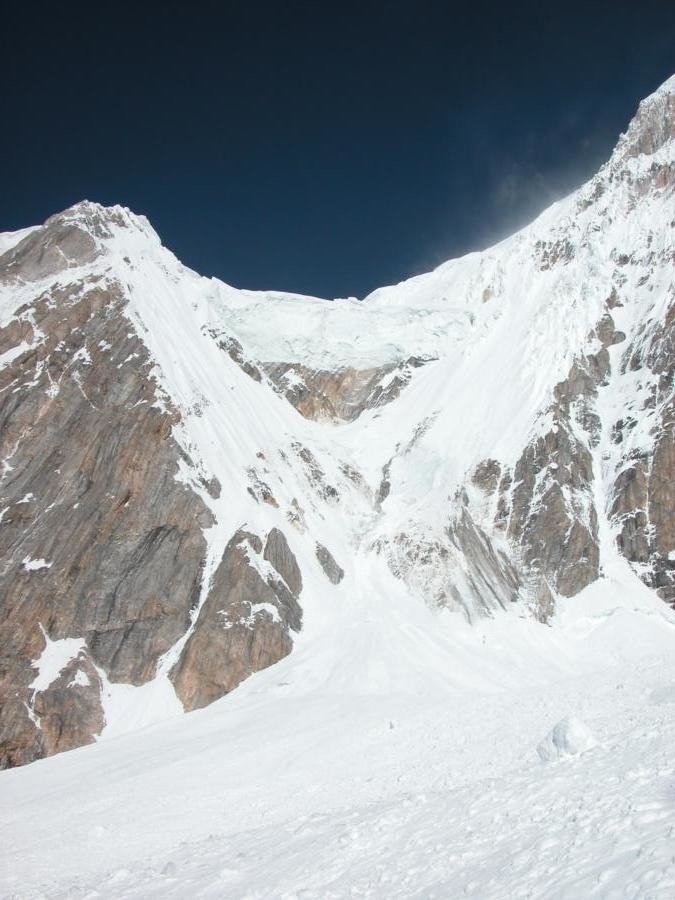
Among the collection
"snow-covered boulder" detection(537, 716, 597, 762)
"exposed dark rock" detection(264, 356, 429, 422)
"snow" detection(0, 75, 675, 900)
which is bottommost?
"snow-covered boulder" detection(537, 716, 597, 762)

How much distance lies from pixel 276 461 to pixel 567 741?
169 ft

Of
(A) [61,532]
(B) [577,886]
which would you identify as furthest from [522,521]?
(B) [577,886]

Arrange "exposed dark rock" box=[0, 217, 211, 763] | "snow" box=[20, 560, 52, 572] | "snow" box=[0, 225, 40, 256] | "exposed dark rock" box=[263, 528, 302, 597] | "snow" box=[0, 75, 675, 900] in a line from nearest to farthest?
"snow" box=[0, 75, 675, 900] → "exposed dark rock" box=[0, 217, 211, 763] → "snow" box=[20, 560, 52, 572] → "exposed dark rock" box=[263, 528, 302, 597] → "snow" box=[0, 225, 40, 256]

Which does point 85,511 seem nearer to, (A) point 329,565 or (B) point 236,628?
(B) point 236,628

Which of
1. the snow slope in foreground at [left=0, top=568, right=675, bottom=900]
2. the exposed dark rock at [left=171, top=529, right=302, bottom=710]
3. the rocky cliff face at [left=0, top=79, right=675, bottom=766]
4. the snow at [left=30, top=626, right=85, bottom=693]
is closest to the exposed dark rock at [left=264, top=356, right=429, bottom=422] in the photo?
the rocky cliff face at [left=0, top=79, right=675, bottom=766]

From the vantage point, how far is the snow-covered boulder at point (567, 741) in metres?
16.1

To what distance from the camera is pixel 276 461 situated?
66.8 meters

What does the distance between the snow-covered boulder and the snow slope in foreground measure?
0.49 metres

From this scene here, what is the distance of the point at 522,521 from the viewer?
2645 inches

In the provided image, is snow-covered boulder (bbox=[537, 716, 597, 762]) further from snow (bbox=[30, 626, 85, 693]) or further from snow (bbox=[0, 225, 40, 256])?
snow (bbox=[0, 225, 40, 256])

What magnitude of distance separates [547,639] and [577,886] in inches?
2042

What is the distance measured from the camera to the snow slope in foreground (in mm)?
9930

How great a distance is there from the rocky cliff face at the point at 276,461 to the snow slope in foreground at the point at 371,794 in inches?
250

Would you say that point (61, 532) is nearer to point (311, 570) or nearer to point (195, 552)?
point (195, 552)
